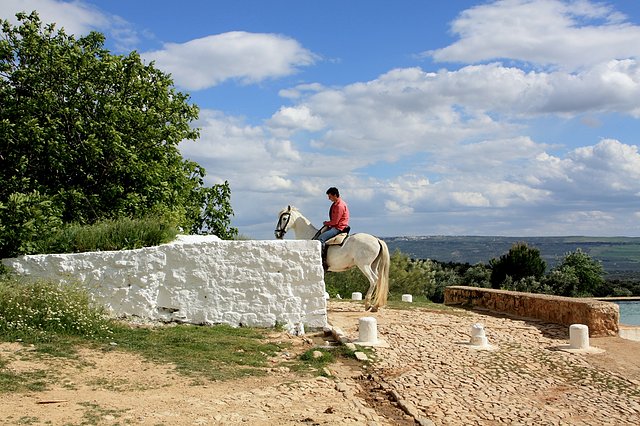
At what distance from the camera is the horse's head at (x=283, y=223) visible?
14.4 m

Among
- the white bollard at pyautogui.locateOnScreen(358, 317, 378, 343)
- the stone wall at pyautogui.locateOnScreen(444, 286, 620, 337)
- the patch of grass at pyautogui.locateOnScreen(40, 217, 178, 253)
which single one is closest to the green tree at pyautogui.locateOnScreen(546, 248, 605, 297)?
the stone wall at pyautogui.locateOnScreen(444, 286, 620, 337)

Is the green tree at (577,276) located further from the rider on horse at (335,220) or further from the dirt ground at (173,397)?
the dirt ground at (173,397)

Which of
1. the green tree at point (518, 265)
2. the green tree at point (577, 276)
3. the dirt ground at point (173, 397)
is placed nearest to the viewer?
the dirt ground at point (173, 397)

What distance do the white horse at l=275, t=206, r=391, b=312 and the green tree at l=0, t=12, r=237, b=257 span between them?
131 inches

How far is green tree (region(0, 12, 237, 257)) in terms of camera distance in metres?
14.8

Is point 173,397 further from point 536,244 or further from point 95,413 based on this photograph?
point 536,244

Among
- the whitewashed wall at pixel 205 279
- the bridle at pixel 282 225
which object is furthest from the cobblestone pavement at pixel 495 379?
the bridle at pixel 282 225

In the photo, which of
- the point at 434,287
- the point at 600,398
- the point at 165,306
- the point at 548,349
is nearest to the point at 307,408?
the point at 600,398

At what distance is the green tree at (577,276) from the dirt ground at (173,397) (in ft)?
68.1

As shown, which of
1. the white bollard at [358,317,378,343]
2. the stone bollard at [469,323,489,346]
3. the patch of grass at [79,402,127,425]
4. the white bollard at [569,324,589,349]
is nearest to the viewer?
the patch of grass at [79,402,127,425]

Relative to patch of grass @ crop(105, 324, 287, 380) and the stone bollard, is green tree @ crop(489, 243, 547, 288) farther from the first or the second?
patch of grass @ crop(105, 324, 287, 380)

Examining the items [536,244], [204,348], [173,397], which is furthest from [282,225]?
[536,244]

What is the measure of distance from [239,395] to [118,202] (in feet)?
30.4

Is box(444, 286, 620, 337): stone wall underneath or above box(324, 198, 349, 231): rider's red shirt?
underneath
